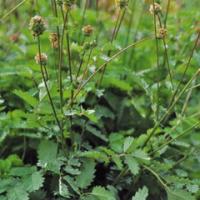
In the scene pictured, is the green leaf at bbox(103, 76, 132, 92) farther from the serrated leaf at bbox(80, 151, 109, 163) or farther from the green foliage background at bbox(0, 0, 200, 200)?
the serrated leaf at bbox(80, 151, 109, 163)

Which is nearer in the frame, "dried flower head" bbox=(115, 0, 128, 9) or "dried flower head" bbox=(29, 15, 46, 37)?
"dried flower head" bbox=(29, 15, 46, 37)

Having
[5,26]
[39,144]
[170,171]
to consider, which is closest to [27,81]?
[39,144]

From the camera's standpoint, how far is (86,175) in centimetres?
170

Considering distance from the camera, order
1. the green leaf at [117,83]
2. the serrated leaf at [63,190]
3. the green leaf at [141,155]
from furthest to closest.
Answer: the green leaf at [117,83] < the green leaf at [141,155] < the serrated leaf at [63,190]

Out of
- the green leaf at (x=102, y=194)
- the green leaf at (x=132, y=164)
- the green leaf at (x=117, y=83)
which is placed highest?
the green leaf at (x=117, y=83)

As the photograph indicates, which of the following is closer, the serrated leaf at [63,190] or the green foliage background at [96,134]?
the serrated leaf at [63,190]

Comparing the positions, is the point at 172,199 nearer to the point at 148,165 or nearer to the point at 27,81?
the point at 148,165

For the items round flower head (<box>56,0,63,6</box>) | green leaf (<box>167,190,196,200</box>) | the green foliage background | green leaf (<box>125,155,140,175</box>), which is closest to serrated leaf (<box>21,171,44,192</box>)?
the green foliage background

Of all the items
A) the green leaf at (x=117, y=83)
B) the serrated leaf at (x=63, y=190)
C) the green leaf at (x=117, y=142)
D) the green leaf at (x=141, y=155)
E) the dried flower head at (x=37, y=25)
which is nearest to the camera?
the dried flower head at (x=37, y=25)

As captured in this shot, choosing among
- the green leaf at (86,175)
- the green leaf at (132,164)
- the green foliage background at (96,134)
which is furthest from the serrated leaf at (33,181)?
the green leaf at (132,164)

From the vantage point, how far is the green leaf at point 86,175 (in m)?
1.67

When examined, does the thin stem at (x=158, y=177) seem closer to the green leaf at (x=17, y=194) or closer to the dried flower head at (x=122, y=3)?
the green leaf at (x=17, y=194)

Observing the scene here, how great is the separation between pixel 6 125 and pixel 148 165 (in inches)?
20.2

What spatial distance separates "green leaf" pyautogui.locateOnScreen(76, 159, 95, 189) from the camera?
167cm
